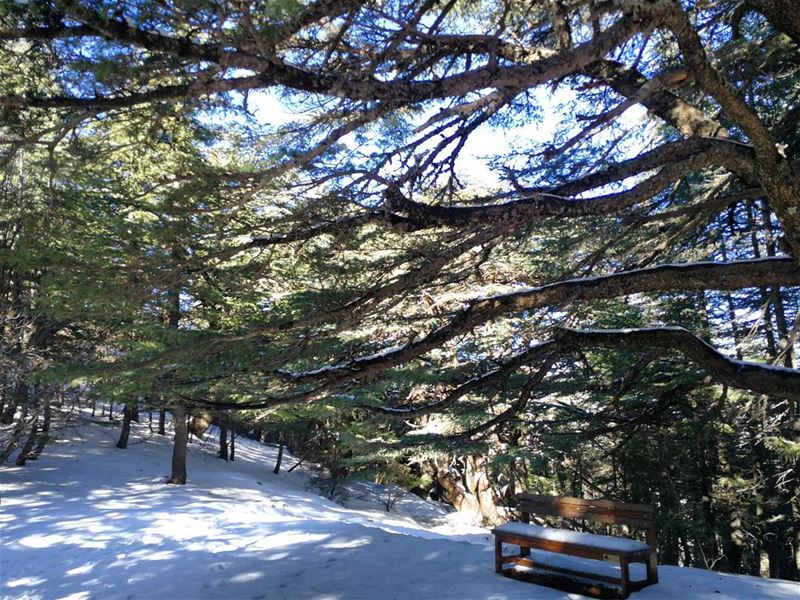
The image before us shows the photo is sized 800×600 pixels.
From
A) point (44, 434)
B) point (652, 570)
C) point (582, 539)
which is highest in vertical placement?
point (44, 434)

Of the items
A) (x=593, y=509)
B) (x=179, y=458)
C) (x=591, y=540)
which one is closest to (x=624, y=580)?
(x=591, y=540)

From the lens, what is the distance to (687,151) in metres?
3.88

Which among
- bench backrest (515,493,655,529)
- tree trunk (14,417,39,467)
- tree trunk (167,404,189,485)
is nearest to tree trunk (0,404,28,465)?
tree trunk (14,417,39,467)

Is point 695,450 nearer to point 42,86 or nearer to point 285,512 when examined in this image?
point 285,512

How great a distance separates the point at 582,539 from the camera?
558cm

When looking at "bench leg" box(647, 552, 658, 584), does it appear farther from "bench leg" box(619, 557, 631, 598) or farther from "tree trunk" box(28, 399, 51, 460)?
"tree trunk" box(28, 399, 51, 460)

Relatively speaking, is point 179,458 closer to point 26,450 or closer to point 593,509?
point 26,450

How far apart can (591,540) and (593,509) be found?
877 mm

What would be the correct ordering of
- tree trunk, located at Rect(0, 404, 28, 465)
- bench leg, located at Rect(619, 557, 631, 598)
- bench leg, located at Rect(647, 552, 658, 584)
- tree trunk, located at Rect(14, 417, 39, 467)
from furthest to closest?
tree trunk, located at Rect(14, 417, 39, 467)
tree trunk, located at Rect(0, 404, 28, 465)
bench leg, located at Rect(647, 552, 658, 584)
bench leg, located at Rect(619, 557, 631, 598)

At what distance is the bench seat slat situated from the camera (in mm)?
5267

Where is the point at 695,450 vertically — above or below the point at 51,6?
below

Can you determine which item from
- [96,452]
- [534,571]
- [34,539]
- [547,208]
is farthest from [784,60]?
[96,452]

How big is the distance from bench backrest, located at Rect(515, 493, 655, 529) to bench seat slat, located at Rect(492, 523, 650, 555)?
29 cm

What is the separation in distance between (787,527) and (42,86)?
53.9ft
